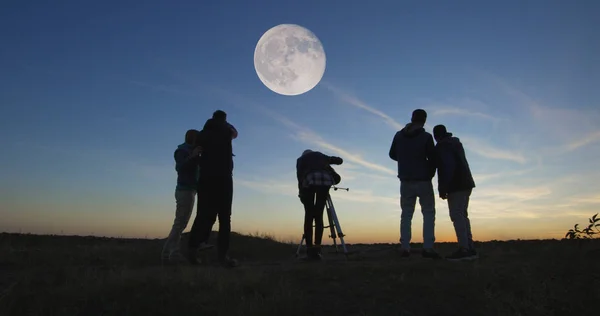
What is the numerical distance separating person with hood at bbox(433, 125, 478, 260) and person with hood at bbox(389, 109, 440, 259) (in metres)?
0.20

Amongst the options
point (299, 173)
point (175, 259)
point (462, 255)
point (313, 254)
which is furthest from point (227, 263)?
point (462, 255)

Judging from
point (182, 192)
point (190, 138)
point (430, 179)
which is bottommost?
point (182, 192)

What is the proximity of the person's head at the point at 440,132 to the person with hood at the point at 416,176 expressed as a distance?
0.14m

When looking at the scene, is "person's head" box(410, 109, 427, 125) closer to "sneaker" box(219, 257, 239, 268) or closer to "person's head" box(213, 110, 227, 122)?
"person's head" box(213, 110, 227, 122)

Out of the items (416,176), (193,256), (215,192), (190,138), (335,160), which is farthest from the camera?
(335,160)

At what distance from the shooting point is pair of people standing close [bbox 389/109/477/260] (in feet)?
25.2

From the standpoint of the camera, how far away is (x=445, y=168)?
7.72 meters

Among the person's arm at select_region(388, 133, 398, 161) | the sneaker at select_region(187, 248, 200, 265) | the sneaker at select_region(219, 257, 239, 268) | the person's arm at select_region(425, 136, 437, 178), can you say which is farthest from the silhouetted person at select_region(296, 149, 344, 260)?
the sneaker at select_region(187, 248, 200, 265)

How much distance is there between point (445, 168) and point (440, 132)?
0.71 metres

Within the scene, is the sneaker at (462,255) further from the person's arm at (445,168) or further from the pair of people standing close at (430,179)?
the person's arm at (445,168)

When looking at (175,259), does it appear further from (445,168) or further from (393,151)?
(445,168)

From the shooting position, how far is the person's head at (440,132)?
Answer: 26.4ft

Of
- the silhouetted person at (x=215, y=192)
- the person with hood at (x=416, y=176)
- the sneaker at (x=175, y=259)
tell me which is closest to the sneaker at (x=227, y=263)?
the silhouetted person at (x=215, y=192)

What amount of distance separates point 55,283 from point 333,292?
144 inches
